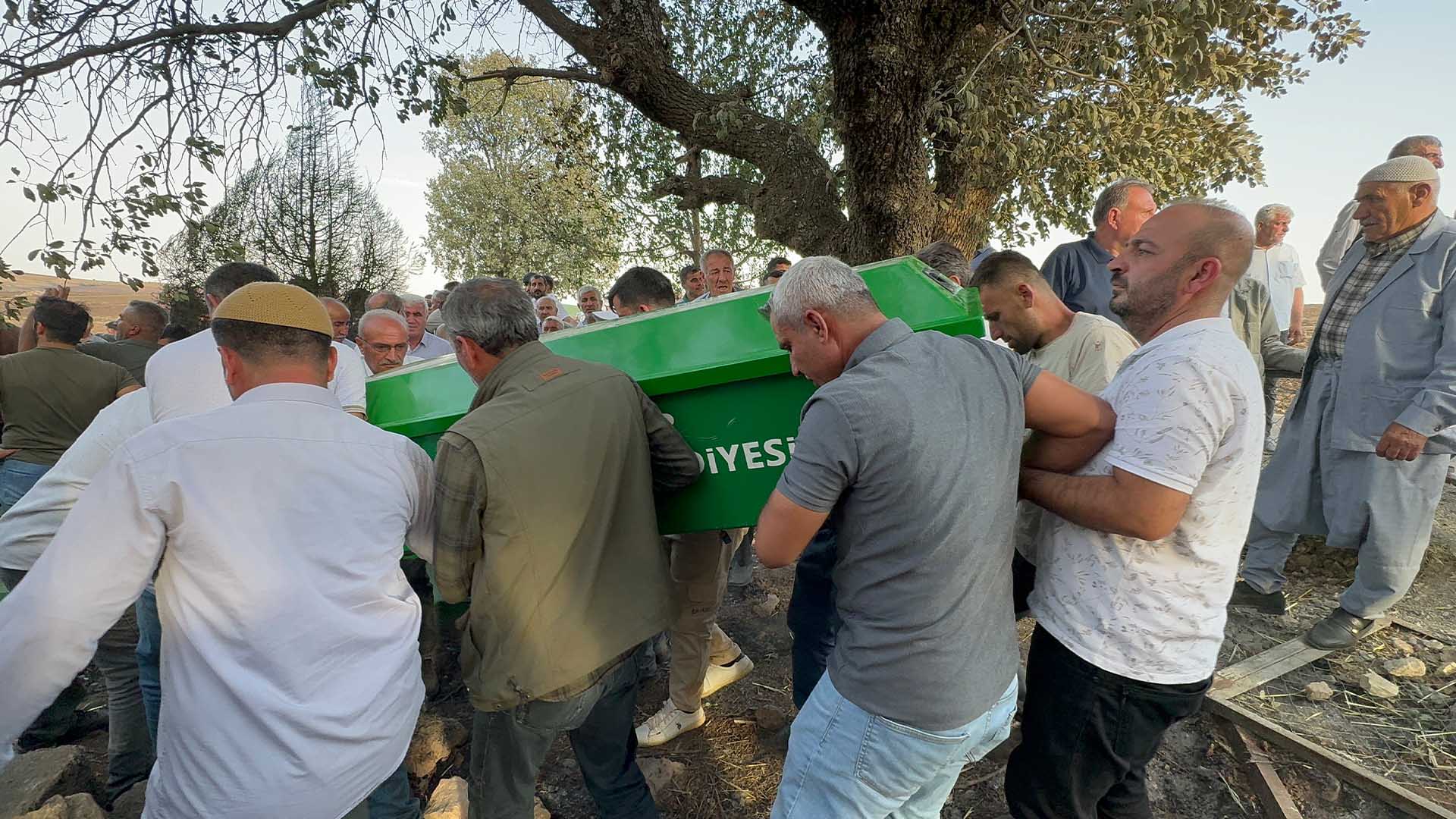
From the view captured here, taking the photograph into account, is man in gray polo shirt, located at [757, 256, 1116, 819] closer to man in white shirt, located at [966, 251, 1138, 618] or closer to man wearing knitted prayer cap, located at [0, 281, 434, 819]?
man in white shirt, located at [966, 251, 1138, 618]

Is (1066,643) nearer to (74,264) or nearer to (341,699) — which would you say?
(341,699)

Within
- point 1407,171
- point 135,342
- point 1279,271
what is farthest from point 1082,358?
point 135,342

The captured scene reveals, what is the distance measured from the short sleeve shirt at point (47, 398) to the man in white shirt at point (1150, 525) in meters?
4.66

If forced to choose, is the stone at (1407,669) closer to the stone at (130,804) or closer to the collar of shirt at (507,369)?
the collar of shirt at (507,369)

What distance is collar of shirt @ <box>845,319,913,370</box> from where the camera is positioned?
138 centimetres

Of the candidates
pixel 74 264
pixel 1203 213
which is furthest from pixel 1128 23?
pixel 74 264

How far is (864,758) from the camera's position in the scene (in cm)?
136

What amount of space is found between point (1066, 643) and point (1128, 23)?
4.28 meters

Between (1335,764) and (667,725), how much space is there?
2394 mm

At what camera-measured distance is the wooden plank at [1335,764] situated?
2057 mm

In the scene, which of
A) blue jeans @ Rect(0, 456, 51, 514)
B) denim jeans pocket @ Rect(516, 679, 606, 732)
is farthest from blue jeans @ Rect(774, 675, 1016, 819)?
blue jeans @ Rect(0, 456, 51, 514)

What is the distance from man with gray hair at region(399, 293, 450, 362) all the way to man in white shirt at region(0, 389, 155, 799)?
2706mm

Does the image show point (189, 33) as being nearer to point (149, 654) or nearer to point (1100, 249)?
point (149, 654)

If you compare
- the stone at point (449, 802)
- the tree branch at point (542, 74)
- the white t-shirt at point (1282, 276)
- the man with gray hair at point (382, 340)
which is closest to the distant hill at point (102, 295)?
the tree branch at point (542, 74)
